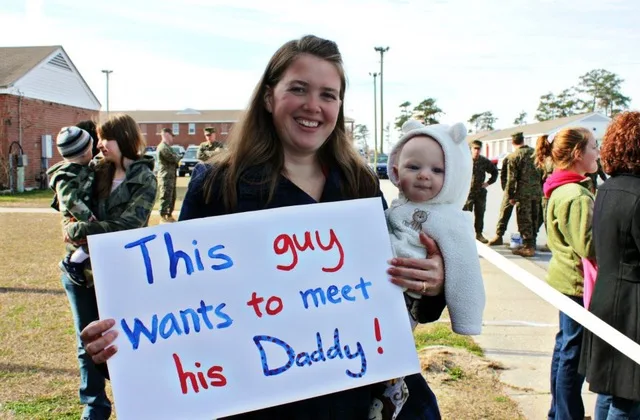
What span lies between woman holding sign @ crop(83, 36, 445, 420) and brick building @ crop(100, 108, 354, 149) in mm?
71671

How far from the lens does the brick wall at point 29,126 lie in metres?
22.5

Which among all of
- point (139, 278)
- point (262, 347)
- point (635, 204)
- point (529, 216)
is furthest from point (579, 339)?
point (529, 216)

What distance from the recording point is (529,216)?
29.8 feet

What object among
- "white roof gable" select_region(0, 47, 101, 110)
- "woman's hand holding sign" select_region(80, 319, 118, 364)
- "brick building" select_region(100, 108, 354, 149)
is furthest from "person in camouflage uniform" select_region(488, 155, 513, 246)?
"brick building" select_region(100, 108, 354, 149)

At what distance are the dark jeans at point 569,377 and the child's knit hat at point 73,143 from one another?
10.2ft

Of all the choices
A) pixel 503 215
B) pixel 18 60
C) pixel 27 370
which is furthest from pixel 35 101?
pixel 27 370

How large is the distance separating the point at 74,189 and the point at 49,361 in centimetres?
189

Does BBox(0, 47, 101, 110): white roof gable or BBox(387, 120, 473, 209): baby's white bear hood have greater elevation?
BBox(0, 47, 101, 110): white roof gable

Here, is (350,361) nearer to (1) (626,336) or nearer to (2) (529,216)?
(1) (626,336)

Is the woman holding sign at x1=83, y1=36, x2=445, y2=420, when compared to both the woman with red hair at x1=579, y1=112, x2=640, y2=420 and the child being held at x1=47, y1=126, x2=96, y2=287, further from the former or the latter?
the child being held at x1=47, y1=126, x2=96, y2=287

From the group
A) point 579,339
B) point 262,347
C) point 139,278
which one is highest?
point 139,278

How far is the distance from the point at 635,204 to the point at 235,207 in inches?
74.8

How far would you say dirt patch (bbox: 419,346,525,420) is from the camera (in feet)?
12.4

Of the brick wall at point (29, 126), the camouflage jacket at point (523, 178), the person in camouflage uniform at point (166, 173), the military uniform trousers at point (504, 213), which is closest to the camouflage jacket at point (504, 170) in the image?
the camouflage jacket at point (523, 178)
